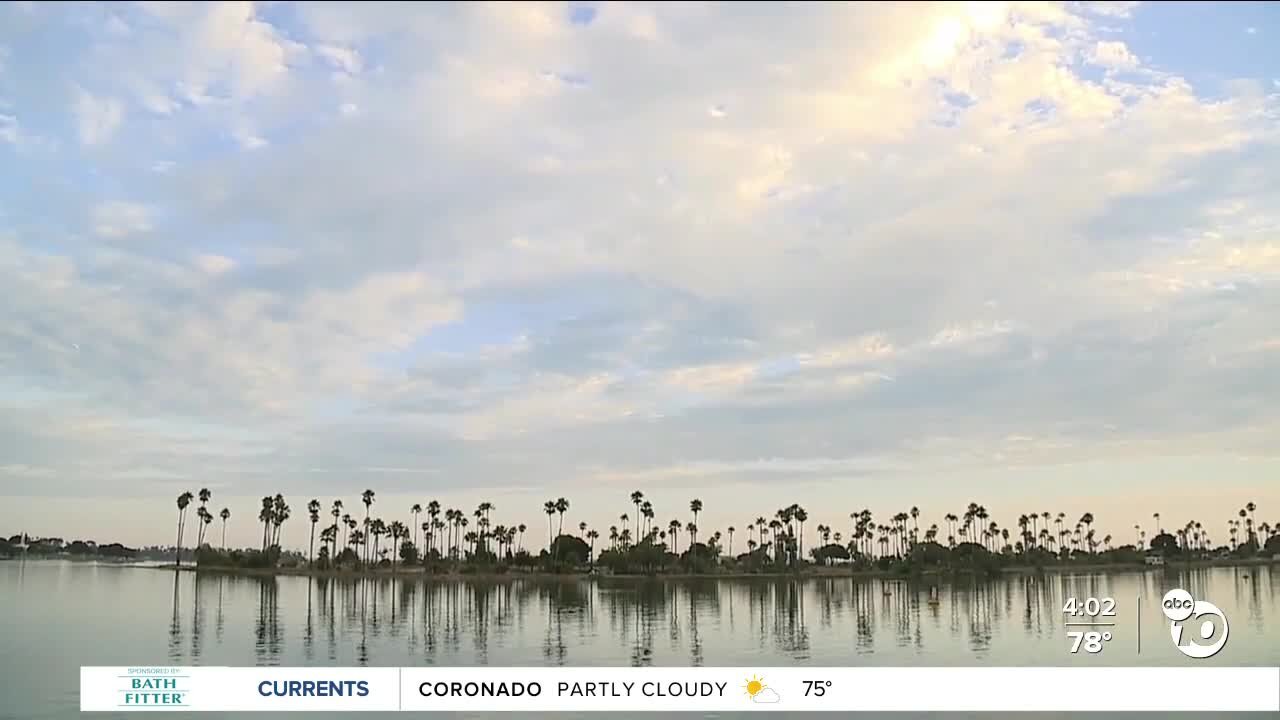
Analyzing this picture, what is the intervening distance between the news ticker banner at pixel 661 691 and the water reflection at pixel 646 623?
34.1 ft

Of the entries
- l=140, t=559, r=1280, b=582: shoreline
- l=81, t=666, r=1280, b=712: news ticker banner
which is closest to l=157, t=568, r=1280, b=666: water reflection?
l=81, t=666, r=1280, b=712: news ticker banner

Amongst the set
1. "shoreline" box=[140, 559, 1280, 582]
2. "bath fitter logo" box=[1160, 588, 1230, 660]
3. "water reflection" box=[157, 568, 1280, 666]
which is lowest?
Result: "shoreline" box=[140, 559, 1280, 582]

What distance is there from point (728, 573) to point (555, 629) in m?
98.1

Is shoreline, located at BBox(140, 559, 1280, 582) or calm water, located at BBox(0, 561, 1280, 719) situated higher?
calm water, located at BBox(0, 561, 1280, 719)

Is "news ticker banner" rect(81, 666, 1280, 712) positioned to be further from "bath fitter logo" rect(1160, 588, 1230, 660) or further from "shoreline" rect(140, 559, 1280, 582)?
"shoreline" rect(140, 559, 1280, 582)

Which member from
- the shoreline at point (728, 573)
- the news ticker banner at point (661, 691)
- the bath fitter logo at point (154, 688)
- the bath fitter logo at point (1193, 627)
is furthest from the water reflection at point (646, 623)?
the shoreline at point (728, 573)

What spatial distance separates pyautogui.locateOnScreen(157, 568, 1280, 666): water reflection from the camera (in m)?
47.6

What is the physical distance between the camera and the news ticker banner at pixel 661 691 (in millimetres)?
30344

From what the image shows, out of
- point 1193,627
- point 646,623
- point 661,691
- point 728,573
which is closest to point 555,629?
point 646,623

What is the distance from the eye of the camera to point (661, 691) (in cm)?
3281

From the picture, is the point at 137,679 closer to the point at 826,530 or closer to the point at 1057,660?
the point at 1057,660

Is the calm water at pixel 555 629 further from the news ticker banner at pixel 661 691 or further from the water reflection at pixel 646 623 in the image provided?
the news ticker banner at pixel 661 691

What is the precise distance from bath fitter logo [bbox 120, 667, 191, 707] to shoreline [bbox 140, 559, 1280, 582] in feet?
363

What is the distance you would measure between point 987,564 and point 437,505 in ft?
293
